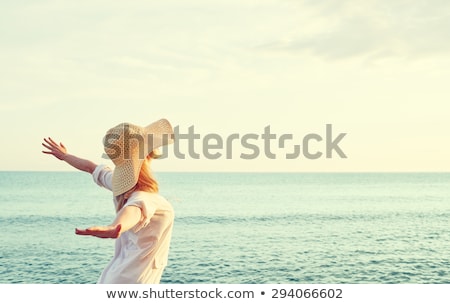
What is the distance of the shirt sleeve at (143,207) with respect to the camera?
2.57 metres

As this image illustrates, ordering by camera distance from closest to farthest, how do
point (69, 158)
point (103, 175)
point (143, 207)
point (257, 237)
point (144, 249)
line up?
1. point (143, 207)
2. point (144, 249)
3. point (103, 175)
4. point (69, 158)
5. point (257, 237)

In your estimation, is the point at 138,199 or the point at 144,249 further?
the point at 144,249

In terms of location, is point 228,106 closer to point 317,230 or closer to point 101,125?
point 101,125

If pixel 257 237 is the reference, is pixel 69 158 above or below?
above

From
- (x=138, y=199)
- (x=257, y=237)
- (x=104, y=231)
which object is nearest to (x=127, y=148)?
(x=138, y=199)

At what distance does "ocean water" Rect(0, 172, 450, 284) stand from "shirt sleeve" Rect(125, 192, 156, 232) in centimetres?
52

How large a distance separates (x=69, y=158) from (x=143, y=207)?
80 centimetres

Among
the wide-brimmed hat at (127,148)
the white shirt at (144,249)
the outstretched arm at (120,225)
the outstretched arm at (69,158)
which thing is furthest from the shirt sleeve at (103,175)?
the outstretched arm at (120,225)

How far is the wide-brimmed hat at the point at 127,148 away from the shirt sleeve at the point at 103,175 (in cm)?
18

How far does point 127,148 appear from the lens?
2801 millimetres

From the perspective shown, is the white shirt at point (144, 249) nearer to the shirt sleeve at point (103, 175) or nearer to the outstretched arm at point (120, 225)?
the outstretched arm at point (120, 225)

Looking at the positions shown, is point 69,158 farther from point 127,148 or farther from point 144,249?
point 144,249
